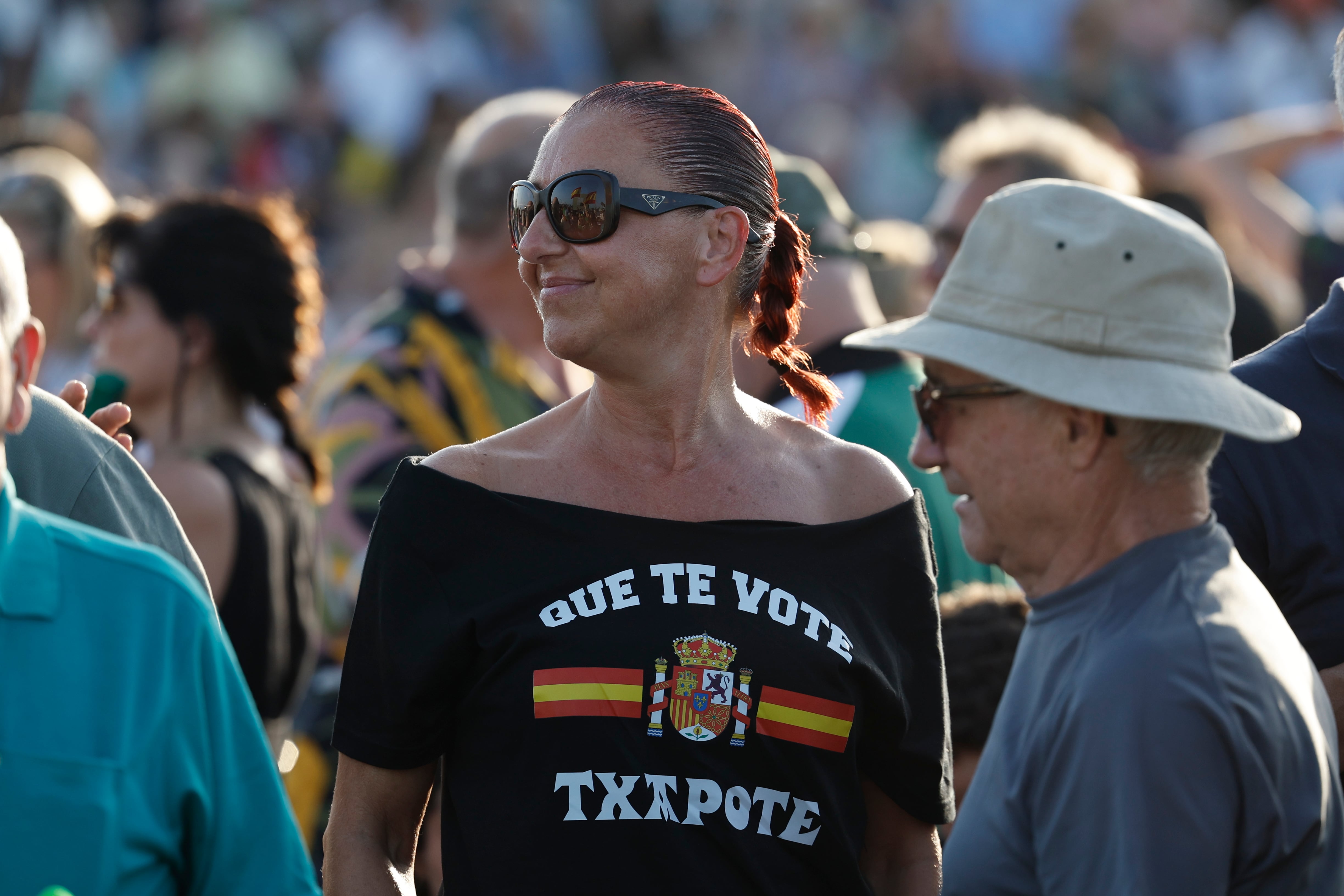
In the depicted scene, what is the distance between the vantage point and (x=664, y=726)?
2.20 metres

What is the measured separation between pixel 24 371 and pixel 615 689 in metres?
0.92

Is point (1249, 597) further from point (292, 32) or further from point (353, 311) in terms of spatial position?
point (292, 32)

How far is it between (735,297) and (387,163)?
10.2 meters

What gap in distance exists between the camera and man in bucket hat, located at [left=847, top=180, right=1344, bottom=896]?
66.8 inches

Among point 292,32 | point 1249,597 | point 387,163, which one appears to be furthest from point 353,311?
point 1249,597

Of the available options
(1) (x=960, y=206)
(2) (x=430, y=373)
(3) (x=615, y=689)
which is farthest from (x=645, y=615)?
(1) (x=960, y=206)

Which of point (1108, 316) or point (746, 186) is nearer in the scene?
point (1108, 316)

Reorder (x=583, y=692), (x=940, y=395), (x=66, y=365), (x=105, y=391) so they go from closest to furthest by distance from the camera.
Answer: (x=940, y=395) → (x=583, y=692) → (x=105, y=391) → (x=66, y=365)


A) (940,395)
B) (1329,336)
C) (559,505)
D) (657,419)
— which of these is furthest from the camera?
(1329,336)

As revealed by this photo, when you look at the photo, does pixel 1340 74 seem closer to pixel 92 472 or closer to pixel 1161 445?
pixel 1161 445

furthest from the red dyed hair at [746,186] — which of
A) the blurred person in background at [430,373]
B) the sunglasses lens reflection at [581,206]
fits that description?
the blurred person in background at [430,373]

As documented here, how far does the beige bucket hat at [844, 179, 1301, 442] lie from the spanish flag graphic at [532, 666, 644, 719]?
649 mm

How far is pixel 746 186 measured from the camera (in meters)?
2.46

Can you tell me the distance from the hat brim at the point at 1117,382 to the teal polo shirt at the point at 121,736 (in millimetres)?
946
